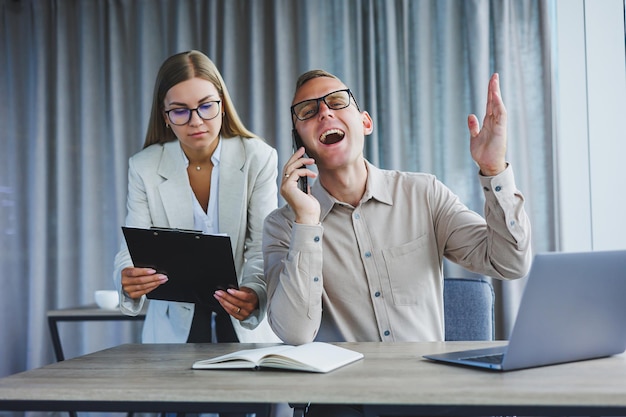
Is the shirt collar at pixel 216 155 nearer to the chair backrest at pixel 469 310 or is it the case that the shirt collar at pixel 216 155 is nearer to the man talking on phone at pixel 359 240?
the man talking on phone at pixel 359 240

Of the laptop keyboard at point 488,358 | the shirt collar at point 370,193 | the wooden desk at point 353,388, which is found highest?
the shirt collar at point 370,193

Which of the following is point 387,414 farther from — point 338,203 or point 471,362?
point 338,203

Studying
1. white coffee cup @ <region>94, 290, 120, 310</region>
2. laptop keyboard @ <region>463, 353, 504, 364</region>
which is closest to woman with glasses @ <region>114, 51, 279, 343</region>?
laptop keyboard @ <region>463, 353, 504, 364</region>

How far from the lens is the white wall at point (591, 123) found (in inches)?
121

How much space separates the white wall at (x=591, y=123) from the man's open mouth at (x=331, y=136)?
5.93ft

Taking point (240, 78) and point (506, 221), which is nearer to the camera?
point (506, 221)

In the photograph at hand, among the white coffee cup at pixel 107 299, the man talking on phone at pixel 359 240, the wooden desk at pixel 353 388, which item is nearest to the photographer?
the wooden desk at pixel 353 388

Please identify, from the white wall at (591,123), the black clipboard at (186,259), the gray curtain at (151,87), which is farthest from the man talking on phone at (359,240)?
the gray curtain at (151,87)

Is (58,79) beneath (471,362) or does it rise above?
above

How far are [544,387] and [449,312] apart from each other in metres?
1.34

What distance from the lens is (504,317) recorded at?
3.49 m

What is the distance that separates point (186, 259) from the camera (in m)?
1.62

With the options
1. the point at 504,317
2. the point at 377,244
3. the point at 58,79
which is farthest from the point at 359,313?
the point at 58,79

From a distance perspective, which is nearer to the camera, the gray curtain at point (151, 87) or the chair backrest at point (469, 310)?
the chair backrest at point (469, 310)
